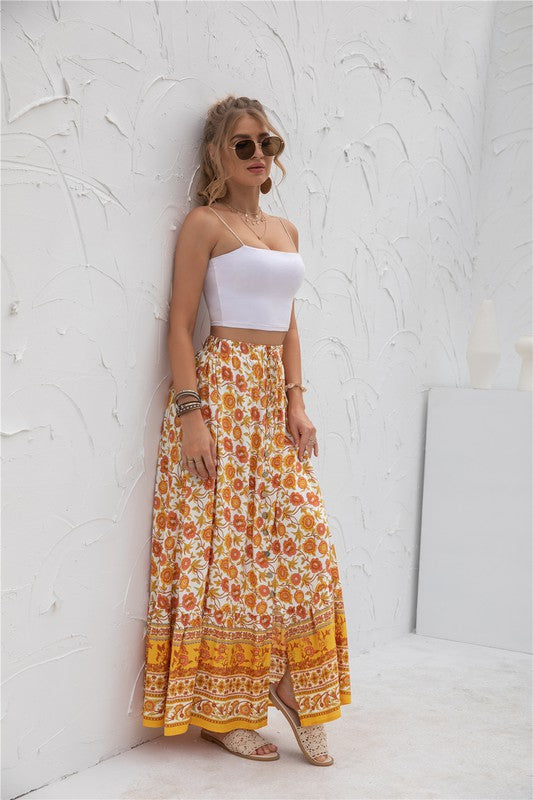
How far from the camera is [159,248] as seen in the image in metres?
2.19

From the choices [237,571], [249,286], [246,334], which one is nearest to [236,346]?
[246,334]

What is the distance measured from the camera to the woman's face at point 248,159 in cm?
223

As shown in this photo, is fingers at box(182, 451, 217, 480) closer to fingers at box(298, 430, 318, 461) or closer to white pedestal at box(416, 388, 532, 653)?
fingers at box(298, 430, 318, 461)

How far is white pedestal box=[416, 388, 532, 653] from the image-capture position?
333 centimetres

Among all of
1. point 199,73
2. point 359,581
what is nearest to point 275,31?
point 199,73

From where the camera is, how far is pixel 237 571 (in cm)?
226

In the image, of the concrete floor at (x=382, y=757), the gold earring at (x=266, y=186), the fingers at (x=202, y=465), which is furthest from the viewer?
the gold earring at (x=266, y=186)

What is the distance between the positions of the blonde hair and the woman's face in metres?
0.01

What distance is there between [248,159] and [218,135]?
3.5 inches

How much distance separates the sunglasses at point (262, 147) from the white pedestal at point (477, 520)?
1.50 meters

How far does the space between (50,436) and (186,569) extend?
0.48 m

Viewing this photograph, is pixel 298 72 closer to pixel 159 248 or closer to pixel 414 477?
pixel 159 248

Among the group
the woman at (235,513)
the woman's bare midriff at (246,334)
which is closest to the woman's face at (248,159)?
the woman at (235,513)

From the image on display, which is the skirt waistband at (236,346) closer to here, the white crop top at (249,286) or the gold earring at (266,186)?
the white crop top at (249,286)
